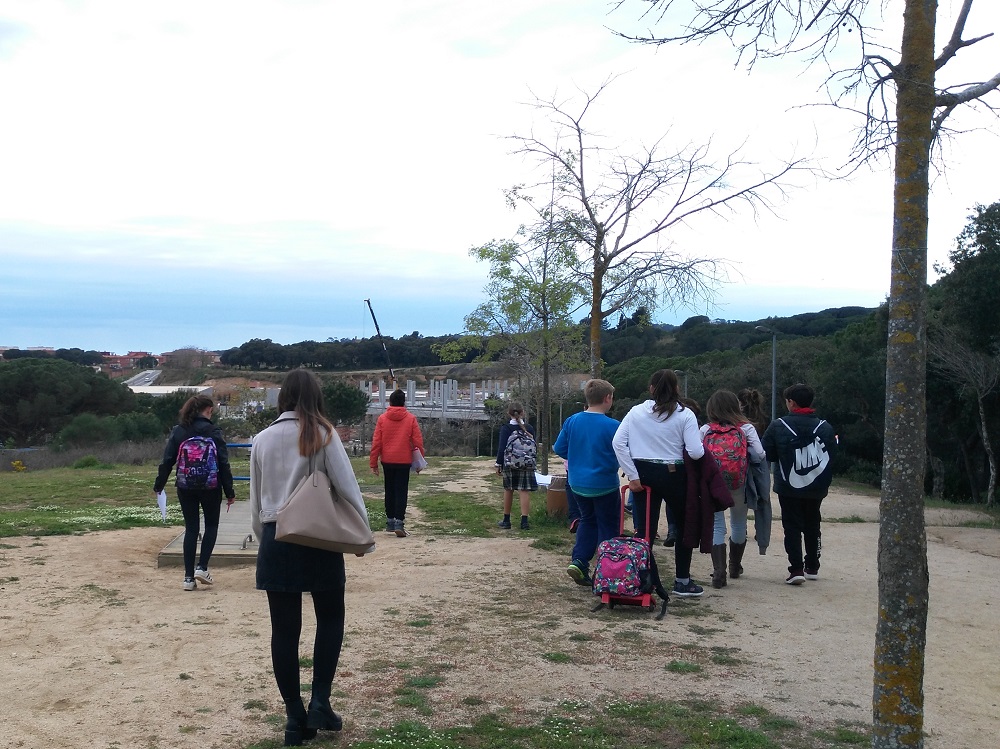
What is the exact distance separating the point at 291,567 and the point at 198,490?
389 cm

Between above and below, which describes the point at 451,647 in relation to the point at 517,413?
below

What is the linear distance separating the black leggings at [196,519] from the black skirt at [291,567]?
3.81 metres

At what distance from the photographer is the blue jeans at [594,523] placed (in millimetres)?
7742

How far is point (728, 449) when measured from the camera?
26.5ft

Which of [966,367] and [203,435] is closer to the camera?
[203,435]

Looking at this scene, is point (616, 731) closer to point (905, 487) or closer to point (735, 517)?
point (905, 487)

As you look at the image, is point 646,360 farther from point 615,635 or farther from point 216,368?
point 615,635

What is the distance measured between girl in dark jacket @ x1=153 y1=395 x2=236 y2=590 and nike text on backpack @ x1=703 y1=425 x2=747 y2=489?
13.4ft

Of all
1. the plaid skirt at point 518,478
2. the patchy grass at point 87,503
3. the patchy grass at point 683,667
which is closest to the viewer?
the patchy grass at point 683,667

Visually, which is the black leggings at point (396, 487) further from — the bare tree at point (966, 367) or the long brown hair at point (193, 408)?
the bare tree at point (966, 367)

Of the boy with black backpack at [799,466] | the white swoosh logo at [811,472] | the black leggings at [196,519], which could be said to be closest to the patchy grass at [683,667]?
the boy with black backpack at [799,466]

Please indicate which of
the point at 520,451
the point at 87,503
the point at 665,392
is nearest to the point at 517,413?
the point at 520,451

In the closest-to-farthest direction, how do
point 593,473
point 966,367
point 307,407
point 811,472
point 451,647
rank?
point 307,407 → point 451,647 → point 593,473 → point 811,472 → point 966,367

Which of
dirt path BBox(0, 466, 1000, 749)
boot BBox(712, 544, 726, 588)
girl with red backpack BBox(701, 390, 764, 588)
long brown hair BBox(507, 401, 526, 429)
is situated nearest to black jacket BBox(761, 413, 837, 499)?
girl with red backpack BBox(701, 390, 764, 588)
